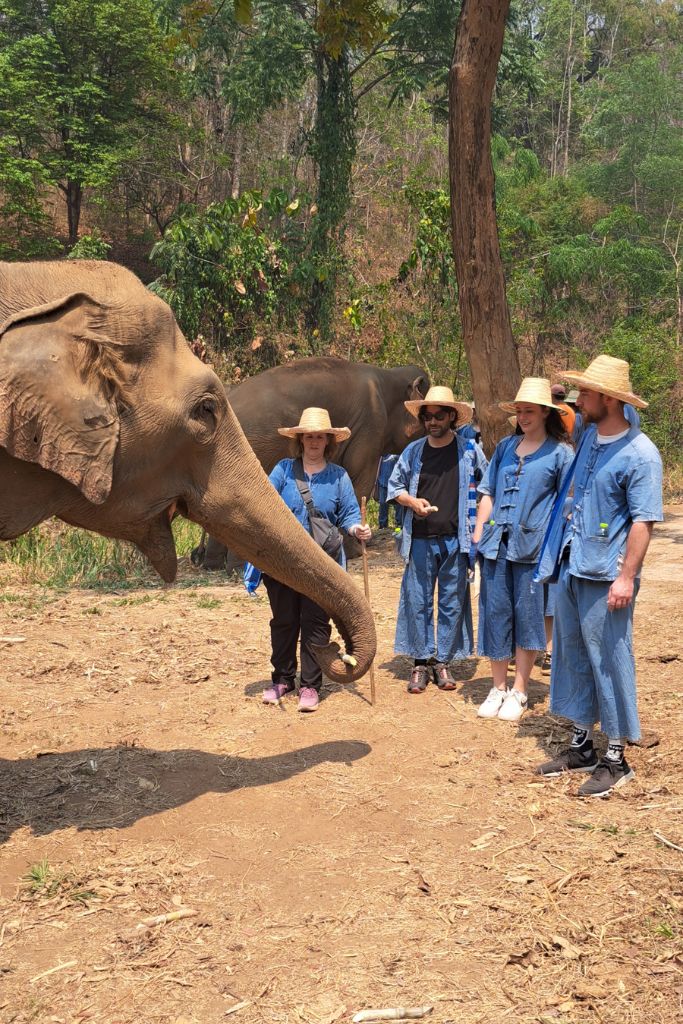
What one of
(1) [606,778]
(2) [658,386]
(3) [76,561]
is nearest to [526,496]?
(1) [606,778]

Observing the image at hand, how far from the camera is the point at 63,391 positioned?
11.6ft

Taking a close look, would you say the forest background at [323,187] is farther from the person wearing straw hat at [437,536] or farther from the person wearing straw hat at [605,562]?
the person wearing straw hat at [605,562]

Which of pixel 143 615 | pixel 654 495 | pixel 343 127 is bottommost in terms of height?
pixel 143 615

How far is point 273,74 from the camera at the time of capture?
19.0 metres

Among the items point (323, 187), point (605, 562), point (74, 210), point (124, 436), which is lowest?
point (605, 562)

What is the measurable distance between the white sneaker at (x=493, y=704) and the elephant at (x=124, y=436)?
5.38 ft

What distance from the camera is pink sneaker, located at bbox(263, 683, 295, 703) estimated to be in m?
6.05

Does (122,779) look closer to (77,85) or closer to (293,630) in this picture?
(293,630)

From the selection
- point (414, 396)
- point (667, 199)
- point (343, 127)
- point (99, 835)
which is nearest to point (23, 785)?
point (99, 835)

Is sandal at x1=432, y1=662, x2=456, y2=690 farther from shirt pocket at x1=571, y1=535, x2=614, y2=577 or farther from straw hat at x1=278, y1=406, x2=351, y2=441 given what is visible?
shirt pocket at x1=571, y1=535, x2=614, y2=577

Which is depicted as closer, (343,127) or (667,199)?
(343,127)

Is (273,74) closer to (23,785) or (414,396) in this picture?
(414,396)

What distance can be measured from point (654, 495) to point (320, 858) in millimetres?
2053

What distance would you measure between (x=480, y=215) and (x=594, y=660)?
14.9ft
